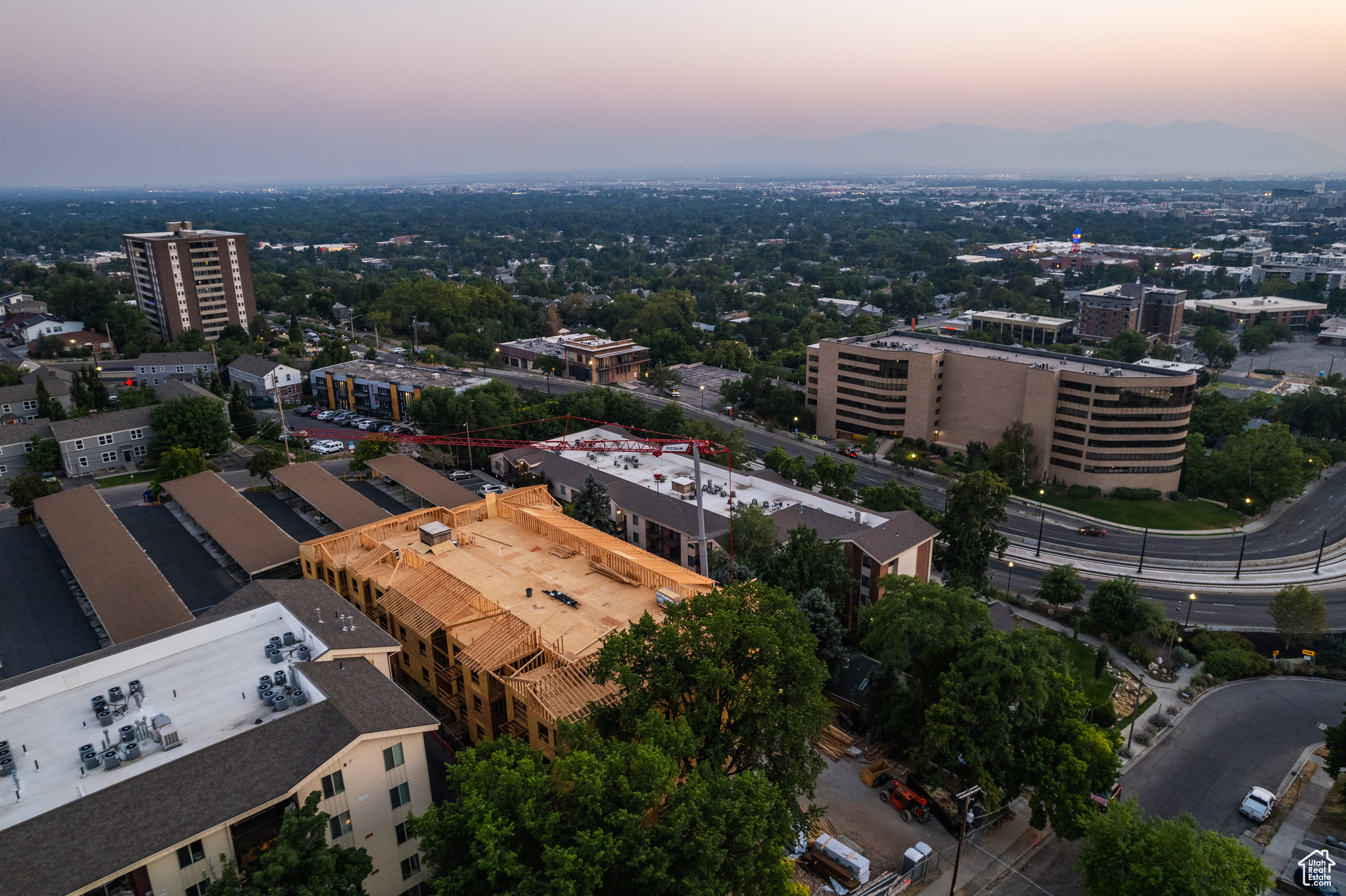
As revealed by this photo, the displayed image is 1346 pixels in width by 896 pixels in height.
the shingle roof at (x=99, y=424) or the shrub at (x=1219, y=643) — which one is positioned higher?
the shingle roof at (x=99, y=424)

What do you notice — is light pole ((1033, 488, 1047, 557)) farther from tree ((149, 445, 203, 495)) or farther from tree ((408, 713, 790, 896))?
tree ((149, 445, 203, 495))

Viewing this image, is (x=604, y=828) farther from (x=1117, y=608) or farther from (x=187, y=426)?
(x=187, y=426)

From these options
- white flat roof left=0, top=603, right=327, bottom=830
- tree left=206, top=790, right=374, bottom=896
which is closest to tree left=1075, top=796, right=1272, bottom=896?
tree left=206, top=790, right=374, bottom=896

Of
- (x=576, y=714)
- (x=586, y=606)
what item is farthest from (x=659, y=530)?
(x=576, y=714)

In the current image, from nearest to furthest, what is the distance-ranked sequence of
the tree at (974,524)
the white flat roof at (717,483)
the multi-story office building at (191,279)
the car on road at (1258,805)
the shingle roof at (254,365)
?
the car on road at (1258,805)
the tree at (974,524)
the white flat roof at (717,483)
the shingle roof at (254,365)
the multi-story office building at (191,279)

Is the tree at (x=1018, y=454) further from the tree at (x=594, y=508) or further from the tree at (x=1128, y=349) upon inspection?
the tree at (x=1128, y=349)

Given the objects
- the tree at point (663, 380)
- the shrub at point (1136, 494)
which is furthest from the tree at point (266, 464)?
the shrub at point (1136, 494)

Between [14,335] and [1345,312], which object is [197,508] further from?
[1345,312]

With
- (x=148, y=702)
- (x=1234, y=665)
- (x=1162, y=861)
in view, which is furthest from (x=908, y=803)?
(x=148, y=702)
